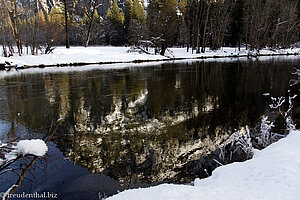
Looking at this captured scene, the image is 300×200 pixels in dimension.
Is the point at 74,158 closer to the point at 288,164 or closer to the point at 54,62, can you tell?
the point at 288,164

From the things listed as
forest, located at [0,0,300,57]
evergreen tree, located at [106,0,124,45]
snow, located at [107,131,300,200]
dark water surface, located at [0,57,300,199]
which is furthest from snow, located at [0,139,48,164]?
evergreen tree, located at [106,0,124,45]

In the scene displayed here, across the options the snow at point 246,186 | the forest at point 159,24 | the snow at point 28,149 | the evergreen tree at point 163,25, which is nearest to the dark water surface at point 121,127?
the snow at point 28,149

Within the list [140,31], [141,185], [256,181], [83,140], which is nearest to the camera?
[256,181]

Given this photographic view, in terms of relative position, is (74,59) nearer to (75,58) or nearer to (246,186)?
(75,58)

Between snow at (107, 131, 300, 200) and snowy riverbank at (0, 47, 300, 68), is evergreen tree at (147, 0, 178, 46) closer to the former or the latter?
snowy riverbank at (0, 47, 300, 68)

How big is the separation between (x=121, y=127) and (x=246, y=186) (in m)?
4.13

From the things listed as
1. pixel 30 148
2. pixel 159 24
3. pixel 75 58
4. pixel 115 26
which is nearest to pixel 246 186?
pixel 30 148

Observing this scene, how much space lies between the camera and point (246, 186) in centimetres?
257

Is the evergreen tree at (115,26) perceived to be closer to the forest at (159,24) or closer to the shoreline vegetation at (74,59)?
the forest at (159,24)

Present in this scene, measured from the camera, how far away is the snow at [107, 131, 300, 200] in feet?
7.61

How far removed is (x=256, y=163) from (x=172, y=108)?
5.05m

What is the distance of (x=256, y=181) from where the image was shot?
Answer: 2646 millimetres

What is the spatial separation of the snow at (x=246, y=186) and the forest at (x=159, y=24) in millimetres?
28536

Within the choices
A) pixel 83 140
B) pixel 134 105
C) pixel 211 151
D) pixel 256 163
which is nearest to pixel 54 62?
pixel 134 105
